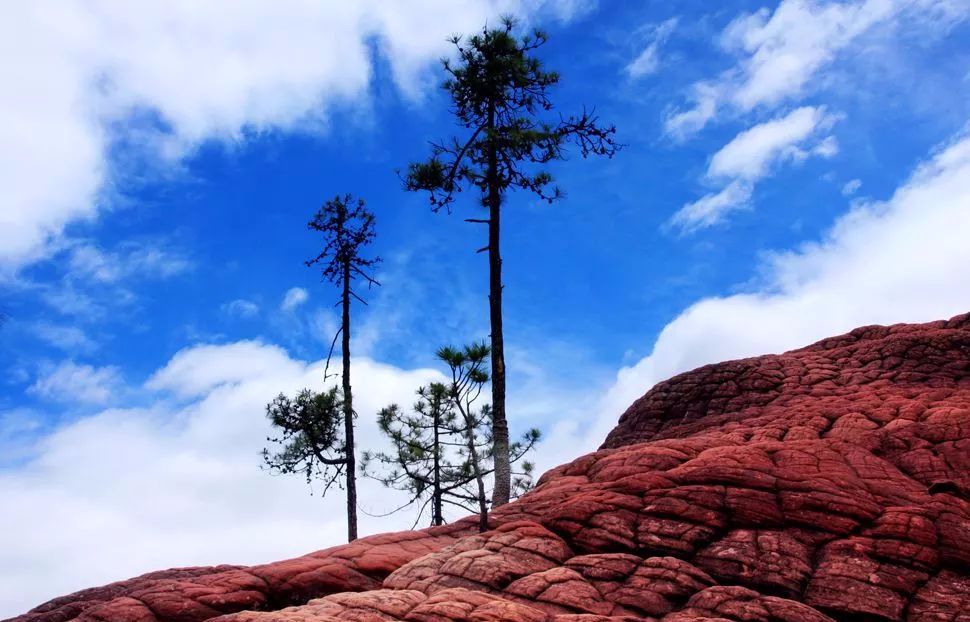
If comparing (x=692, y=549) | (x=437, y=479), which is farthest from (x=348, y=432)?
(x=692, y=549)

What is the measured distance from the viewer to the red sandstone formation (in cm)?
1329

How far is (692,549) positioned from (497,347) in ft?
38.1

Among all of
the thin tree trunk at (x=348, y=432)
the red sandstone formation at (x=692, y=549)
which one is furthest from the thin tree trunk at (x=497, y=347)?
the thin tree trunk at (x=348, y=432)

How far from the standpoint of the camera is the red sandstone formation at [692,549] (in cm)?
1329

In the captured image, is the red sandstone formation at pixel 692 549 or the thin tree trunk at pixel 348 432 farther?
the thin tree trunk at pixel 348 432

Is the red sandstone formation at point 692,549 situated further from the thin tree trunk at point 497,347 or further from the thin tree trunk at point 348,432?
the thin tree trunk at point 348,432

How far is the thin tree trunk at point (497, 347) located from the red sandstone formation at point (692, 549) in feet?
8.88

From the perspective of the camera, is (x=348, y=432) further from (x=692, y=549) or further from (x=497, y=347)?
(x=692, y=549)

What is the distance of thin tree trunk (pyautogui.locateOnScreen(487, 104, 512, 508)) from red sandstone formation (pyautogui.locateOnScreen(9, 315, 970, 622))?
2.71 metres

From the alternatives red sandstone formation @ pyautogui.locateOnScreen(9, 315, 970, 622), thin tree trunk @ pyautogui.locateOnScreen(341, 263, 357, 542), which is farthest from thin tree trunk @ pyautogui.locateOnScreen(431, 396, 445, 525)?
red sandstone formation @ pyautogui.locateOnScreen(9, 315, 970, 622)

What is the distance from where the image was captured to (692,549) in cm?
1527

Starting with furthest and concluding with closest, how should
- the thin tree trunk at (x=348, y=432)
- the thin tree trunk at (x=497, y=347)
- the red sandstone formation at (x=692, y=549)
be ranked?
the thin tree trunk at (x=348, y=432) < the thin tree trunk at (x=497, y=347) < the red sandstone formation at (x=692, y=549)

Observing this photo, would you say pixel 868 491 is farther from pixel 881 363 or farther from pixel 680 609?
pixel 881 363

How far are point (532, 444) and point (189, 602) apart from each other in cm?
1670
